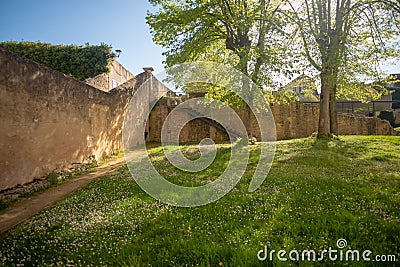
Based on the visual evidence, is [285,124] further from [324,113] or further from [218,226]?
[218,226]

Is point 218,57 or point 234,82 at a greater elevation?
point 218,57

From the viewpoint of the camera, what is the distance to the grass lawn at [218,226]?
308 centimetres

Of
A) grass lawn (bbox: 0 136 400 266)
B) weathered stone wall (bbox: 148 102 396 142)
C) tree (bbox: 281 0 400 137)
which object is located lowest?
grass lawn (bbox: 0 136 400 266)

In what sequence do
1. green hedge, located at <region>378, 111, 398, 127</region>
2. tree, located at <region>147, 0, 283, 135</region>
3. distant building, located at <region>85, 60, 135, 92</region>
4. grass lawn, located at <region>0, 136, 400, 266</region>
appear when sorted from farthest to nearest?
green hedge, located at <region>378, 111, 398, 127</region> → distant building, located at <region>85, 60, 135, 92</region> → tree, located at <region>147, 0, 283, 135</region> → grass lawn, located at <region>0, 136, 400, 266</region>

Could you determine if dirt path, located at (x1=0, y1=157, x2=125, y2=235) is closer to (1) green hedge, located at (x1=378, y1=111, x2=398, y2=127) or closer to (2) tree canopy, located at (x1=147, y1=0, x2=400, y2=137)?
(2) tree canopy, located at (x1=147, y1=0, x2=400, y2=137)

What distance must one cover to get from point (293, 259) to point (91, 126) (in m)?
10.5

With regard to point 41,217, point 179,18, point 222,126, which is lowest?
point 41,217

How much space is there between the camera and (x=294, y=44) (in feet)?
50.2

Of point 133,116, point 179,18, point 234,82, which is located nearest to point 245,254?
point 234,82

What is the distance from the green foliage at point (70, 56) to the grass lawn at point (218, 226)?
13.2m

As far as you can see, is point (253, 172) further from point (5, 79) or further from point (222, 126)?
point (222, 126)

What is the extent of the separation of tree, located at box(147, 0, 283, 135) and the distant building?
6.47 meters

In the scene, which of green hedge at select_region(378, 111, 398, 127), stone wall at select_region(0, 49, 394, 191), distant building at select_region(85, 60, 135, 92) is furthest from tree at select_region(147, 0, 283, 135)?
green hedge at select_region(378, 111, 398, 127)

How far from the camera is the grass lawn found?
3.08m
